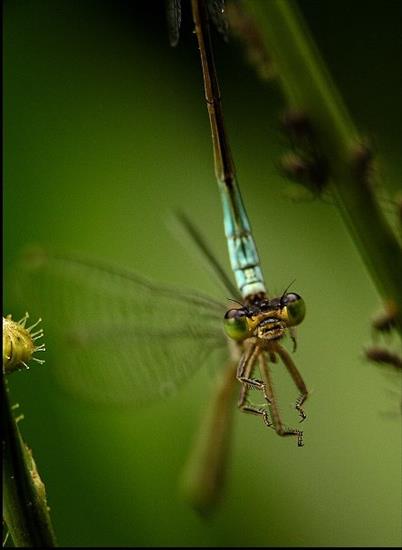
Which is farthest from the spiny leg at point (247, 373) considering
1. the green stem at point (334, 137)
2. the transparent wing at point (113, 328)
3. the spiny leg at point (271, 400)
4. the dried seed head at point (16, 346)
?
the transparent wing at point (113, 328)

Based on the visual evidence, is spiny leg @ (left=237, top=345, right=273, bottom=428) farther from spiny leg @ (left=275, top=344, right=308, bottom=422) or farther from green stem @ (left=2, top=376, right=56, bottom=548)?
green stem @ (left=2, top=376, right=56, bottom=548)

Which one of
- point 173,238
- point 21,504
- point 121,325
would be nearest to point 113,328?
point 121,325

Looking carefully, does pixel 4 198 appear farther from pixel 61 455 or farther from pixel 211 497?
pixel 211 497

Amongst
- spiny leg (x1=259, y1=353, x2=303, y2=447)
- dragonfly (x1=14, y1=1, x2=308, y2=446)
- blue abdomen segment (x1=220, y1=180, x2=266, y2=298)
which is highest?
dragonfly (x1=14, y1=1, x2=308, y2=446)

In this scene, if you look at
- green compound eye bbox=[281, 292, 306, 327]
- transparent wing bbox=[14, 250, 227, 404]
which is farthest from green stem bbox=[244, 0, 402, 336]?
transparent wing bbox=[14, 250, 227, 404]

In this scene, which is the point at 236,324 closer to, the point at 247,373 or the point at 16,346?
the point at 247,373

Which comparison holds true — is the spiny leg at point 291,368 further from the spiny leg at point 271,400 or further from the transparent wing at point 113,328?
the transparent wing at point 113,328
